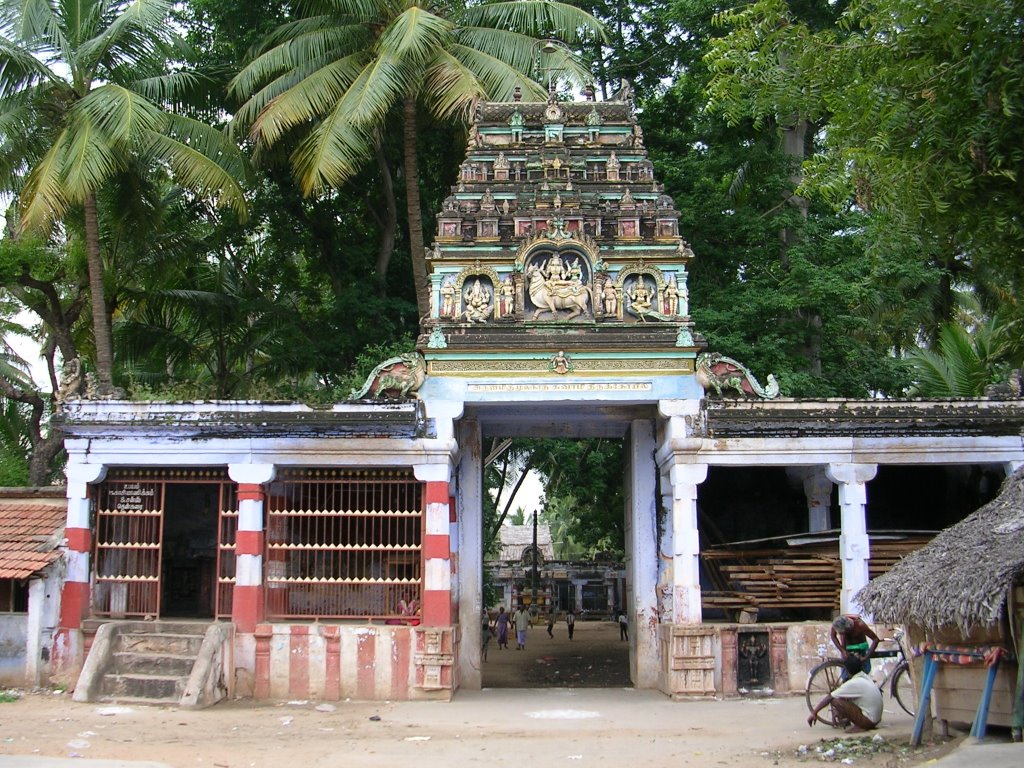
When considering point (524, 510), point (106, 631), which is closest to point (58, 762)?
point (106, 631)

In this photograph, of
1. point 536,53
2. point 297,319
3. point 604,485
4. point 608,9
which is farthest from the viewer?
point 608,9

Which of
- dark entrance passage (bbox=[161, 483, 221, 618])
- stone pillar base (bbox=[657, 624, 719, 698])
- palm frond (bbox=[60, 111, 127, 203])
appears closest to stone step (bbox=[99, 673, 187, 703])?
dark entrance passage (bbox=[161, 483, 221, 618])

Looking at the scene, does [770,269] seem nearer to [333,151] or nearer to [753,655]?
[333,151]

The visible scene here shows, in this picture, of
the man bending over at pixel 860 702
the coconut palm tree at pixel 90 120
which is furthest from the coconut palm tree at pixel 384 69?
the man bending over at pixel 860 702

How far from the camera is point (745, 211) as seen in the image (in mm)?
23203

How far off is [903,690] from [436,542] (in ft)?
22.6

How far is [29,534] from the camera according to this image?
15547 millimetres

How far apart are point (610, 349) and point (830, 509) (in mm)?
5029

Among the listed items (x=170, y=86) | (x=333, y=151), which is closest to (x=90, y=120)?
(x=170, y=86)

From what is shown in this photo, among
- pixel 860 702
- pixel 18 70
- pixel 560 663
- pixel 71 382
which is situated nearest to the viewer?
pixel 860 702

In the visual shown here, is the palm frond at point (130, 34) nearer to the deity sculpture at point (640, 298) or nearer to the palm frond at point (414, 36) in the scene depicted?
the palm frond at point (414, 36)

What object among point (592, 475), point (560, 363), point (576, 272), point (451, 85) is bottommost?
point (592, 475)

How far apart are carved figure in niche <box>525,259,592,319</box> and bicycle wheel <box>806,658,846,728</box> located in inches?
245

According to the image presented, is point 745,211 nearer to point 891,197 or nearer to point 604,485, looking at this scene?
point 604,485
